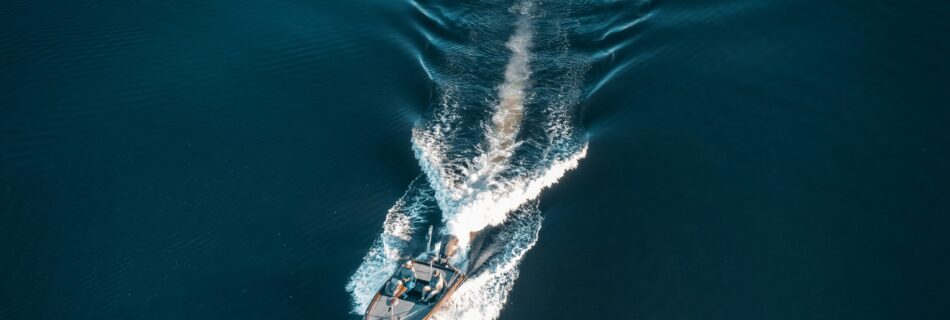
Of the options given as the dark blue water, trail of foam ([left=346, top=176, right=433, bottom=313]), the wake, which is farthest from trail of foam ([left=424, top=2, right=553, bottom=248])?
trail of foam ([left=346, top=176, right=433, bottom=313])

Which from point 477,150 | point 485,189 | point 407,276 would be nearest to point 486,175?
point 485,189

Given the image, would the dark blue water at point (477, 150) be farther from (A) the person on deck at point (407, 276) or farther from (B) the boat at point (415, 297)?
(A) the person on deck at point (407, 276)

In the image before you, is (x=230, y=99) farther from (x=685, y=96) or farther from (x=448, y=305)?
(x=685, y=96)

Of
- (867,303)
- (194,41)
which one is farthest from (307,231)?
(867,303)

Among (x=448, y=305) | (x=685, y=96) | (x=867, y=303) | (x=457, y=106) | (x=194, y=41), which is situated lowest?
(x=867, y=303)

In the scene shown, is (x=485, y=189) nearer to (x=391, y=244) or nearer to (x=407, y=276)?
(x=391, y=244)
